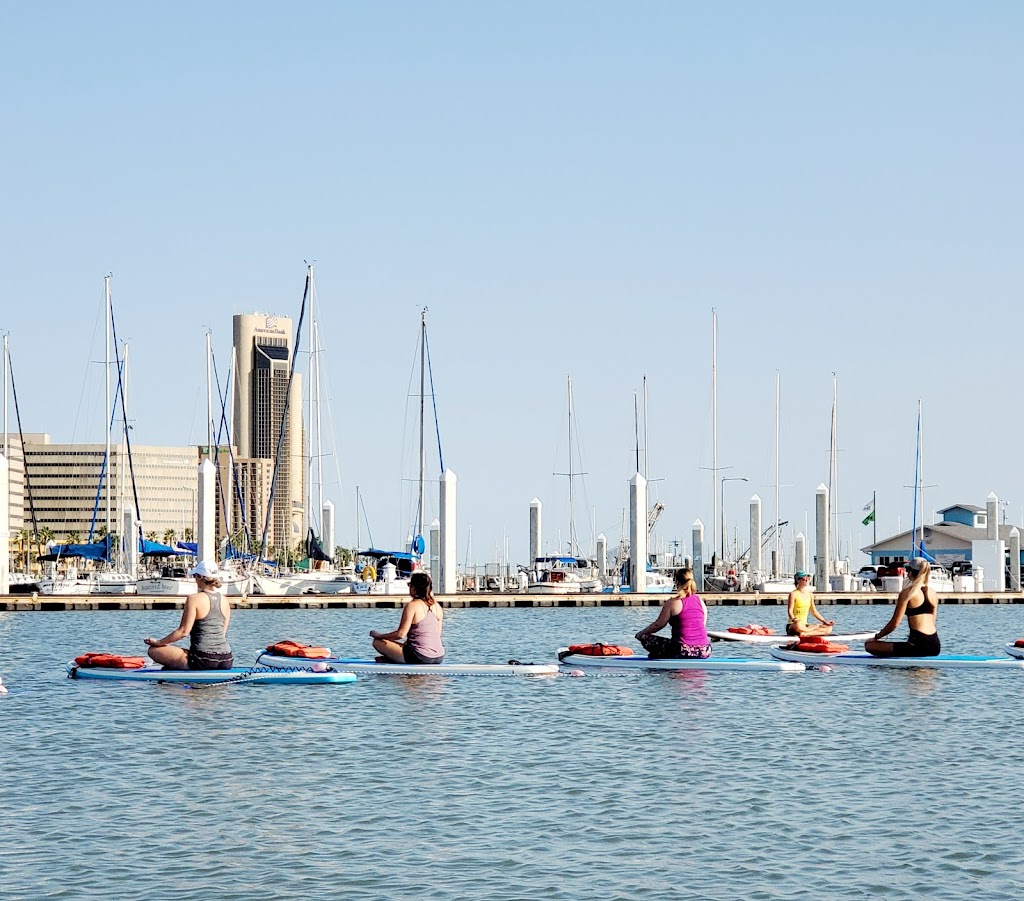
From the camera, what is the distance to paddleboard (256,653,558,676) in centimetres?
2855

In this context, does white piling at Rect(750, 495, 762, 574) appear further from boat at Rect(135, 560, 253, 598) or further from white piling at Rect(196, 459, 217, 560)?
white piling at Rect(196, 459, 217, 560)

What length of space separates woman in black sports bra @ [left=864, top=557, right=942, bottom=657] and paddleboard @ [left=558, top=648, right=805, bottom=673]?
5.58 ft

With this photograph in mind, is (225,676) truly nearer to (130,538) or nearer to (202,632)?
Result: (202,632)

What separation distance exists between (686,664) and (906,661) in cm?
431

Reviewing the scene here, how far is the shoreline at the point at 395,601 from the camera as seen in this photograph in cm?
7244

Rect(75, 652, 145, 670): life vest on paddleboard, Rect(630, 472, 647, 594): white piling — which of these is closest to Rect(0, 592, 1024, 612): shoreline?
Rect(630, 472, 647, 594): white piling

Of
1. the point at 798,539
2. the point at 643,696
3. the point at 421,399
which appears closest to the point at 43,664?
the point at 643,696

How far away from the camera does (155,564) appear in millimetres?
91125

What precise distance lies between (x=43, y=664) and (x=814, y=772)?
22.1 meters

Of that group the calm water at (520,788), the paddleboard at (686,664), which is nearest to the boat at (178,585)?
the paddleboard at (686,664)

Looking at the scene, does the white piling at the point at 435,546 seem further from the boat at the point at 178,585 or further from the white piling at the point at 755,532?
the white piling at the point at 755,532

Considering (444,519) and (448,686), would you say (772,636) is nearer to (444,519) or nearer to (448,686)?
(448,686)

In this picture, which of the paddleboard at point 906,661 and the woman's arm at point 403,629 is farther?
the paddleboard at point 906,661

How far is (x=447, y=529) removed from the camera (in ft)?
237
